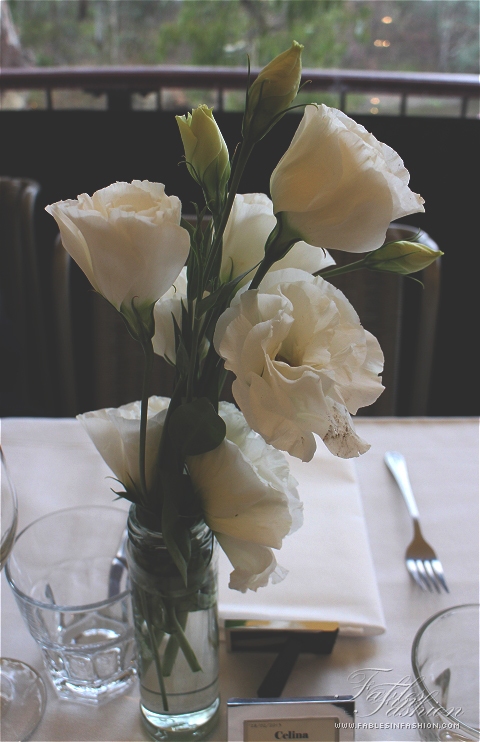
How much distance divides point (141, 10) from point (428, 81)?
153 centimetres

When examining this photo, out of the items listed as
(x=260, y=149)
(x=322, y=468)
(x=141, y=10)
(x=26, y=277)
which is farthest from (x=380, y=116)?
(x=141, y=10)

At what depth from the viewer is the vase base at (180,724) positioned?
1.55 ft

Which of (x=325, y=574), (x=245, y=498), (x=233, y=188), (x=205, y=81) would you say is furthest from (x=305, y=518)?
(x=205, y=81)

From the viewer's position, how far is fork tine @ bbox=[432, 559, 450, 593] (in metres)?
0.61

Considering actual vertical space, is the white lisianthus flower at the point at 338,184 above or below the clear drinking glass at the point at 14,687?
above

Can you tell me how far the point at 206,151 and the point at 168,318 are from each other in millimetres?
95

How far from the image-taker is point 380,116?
1.71 metres

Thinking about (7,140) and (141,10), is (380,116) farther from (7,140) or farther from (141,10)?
(141,10)

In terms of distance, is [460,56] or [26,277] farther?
[460,56]

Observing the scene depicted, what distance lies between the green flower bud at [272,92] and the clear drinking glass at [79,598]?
0.31m

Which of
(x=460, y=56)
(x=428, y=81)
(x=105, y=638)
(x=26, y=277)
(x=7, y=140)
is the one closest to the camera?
(x=105, y=638)

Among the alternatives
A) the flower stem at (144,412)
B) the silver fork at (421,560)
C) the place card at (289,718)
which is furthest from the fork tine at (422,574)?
the flower stem at (144,412)

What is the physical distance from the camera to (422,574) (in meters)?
0.63

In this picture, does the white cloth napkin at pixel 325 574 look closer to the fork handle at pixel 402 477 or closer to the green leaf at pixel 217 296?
the fork handle at pixel 402 477
